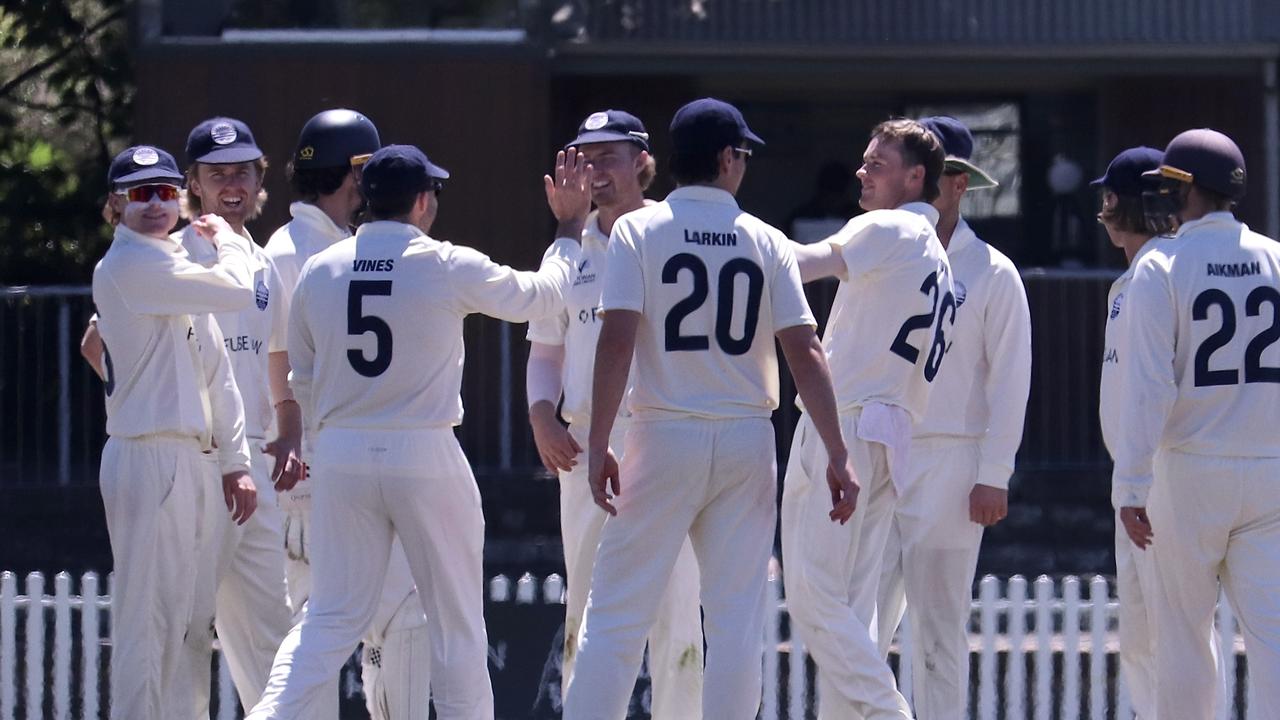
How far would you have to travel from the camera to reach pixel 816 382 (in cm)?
595

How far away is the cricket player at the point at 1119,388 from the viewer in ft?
22.7

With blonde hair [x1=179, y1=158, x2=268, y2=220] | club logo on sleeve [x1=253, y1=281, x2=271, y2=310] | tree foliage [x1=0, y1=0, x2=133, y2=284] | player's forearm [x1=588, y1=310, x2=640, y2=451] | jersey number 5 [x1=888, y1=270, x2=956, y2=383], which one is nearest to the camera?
player's forearm [x1=588, y1=310, x2=640, y2=451]

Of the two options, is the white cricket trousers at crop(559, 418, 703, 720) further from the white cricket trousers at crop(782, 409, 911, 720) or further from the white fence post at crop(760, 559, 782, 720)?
the white fence post at crop(760, 559, 782, 720)

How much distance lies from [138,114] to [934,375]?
770cm

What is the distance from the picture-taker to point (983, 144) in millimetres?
14906

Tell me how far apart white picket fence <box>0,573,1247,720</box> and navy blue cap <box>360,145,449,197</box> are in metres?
2.90

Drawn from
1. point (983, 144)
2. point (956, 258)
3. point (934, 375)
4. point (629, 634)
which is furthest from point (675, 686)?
point (983, 144)

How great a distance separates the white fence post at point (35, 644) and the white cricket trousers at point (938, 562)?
4.37m

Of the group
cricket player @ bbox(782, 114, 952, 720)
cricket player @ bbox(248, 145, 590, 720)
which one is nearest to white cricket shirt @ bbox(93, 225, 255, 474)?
cricket player @ bbox(248, 145, 590, 720)

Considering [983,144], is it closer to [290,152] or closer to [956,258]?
[290,152]

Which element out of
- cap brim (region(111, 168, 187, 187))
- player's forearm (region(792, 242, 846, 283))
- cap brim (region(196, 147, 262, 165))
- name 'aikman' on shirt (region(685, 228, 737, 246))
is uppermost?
cap brim (region(196, 147, 262, 165))

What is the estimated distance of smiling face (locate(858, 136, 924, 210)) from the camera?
6.61 metres

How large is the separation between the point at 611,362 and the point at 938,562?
5.41ft

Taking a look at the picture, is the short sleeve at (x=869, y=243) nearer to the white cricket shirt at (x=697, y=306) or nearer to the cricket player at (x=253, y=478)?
the white cricket shirt at (x=697, y=306)
